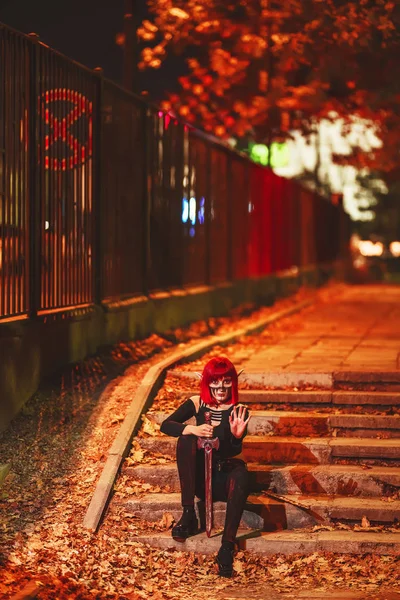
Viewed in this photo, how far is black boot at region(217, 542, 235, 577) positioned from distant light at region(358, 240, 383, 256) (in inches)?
1843

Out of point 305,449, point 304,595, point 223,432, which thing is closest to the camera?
point 304,595

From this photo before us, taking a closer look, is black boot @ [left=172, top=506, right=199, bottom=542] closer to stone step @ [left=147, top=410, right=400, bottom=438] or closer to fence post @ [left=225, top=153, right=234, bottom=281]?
stone step @ [left=147, top=410, right=400, bottom=438]

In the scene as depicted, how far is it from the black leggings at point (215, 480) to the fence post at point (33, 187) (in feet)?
8.66

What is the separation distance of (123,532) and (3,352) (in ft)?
6.52

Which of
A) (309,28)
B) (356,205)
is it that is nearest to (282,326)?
(309,28)

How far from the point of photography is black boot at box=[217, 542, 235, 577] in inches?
302

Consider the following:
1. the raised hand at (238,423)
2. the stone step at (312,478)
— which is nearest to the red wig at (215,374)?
the raised hand at (238,423)

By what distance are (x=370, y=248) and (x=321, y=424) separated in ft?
154

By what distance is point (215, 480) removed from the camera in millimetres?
8188

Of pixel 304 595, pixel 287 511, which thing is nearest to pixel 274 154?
pixel 287 511

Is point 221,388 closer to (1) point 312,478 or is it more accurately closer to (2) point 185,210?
(1) point 312,478

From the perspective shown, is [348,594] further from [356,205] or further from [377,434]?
[356,205]

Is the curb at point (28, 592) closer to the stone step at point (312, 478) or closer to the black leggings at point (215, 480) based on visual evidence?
the black leggings at point (215, 480)

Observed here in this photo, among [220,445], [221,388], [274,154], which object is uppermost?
[274,154]
